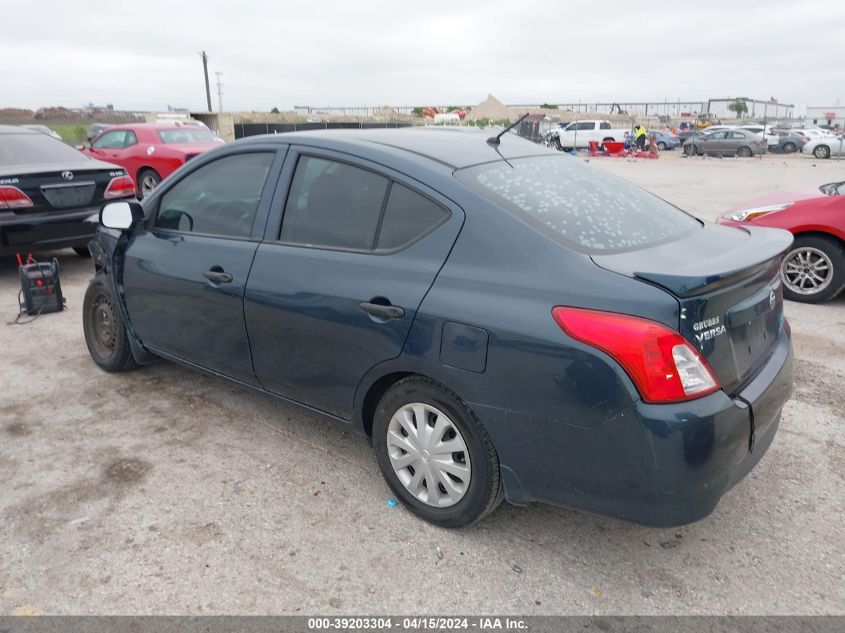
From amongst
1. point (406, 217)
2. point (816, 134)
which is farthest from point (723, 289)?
point (816, 134)

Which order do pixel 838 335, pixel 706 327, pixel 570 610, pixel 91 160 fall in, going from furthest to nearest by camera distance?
1. pixel 91 160
2. pixel 838 335
3. pixel 570 610
4. pixel 706 327

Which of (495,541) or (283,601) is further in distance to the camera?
(495,541)

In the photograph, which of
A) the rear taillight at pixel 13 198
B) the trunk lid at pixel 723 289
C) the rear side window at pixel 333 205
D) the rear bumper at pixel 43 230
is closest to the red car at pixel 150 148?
the rear bumper at pixel 43 230

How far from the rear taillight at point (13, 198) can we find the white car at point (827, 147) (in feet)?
120

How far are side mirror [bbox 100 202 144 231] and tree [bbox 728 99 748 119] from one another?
66681 millimetres

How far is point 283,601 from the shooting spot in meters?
2.51

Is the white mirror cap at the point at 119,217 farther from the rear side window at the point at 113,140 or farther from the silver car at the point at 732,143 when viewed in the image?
the silver car at the point at 732,143

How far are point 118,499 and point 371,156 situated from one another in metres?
1.95

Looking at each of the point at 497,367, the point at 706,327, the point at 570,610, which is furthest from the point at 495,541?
the point at 706,327

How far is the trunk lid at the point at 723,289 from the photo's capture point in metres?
2.30

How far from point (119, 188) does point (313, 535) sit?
5.82 m

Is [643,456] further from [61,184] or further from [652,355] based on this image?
[61,184]

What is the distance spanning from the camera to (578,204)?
2957 millimetres

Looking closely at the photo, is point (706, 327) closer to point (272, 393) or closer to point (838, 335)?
point (272, 393)
